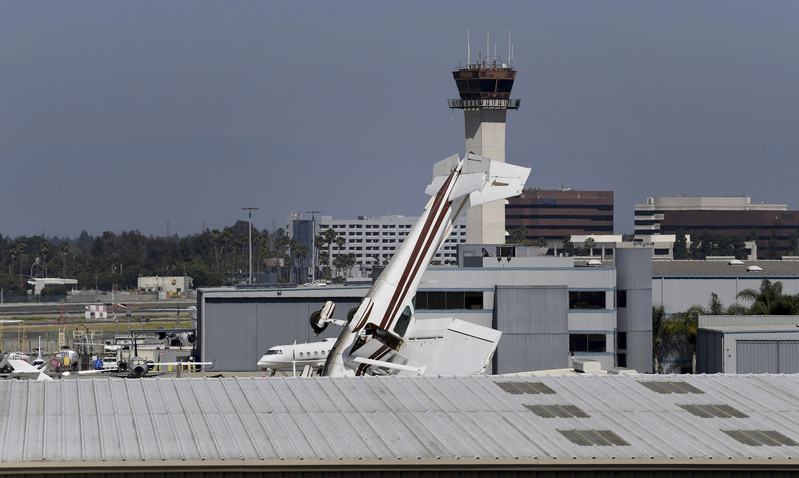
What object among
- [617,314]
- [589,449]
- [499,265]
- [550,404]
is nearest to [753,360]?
[617,314]

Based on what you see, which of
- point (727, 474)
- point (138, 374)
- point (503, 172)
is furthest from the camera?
point (138, 374)

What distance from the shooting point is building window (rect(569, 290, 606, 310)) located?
90.9 metres

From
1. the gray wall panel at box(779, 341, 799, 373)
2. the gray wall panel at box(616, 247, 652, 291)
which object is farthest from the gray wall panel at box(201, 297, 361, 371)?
the gray wall panel at box(779, 341, 799, 373)

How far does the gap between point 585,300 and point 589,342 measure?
385 cm

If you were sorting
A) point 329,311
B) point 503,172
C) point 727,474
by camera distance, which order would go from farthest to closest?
point 503,172 < point 329,311 < point 727,474

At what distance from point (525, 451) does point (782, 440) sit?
356 inches

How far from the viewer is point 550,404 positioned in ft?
120

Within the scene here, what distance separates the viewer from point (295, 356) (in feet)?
286

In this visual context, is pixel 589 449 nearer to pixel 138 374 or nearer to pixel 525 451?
pixel 525 451

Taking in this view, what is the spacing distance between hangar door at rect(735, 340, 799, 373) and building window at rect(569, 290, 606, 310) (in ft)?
63.4

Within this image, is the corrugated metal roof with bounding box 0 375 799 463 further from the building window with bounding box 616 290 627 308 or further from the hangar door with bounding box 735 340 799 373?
the building window with bounding box 616 290 627 308

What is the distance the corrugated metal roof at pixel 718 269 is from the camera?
10933 centimetres

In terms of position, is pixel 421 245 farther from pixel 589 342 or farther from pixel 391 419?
pixel 589 342

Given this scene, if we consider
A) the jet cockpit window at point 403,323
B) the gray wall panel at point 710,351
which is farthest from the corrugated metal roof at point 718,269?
the jet cockpit window at point 403,323
